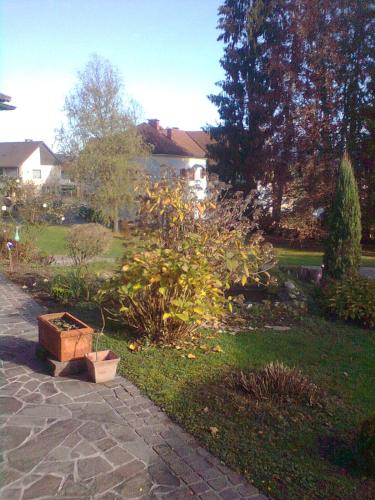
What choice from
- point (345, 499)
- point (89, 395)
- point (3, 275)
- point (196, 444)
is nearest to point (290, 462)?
point (345, 499)

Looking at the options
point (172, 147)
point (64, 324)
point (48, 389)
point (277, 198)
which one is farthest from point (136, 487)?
point (172, 147)

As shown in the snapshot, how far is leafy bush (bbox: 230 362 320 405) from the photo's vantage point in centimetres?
433

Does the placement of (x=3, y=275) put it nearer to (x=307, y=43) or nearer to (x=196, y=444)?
(x=196, y=444)

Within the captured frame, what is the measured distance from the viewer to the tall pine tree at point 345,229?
8.88 metres

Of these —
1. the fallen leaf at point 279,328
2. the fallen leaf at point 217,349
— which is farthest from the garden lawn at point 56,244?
the fallen leaf at point 217,349

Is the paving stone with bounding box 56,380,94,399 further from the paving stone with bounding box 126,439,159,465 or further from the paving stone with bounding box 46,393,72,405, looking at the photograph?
the paving stone with bounding box 126,439,159,465

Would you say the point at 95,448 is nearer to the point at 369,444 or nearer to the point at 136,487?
the point at 136,487

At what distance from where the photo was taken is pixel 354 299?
7.48 meters

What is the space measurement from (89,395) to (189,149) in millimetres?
30826

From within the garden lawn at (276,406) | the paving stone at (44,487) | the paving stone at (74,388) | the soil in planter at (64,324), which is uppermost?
the soil in planter at (64,324)

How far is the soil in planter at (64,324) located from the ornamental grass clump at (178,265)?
0.59 m

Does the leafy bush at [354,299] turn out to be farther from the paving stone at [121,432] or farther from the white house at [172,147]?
the white house at [172,147]

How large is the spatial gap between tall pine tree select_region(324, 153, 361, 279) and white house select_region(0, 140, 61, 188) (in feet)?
134

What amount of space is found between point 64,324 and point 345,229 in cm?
588
